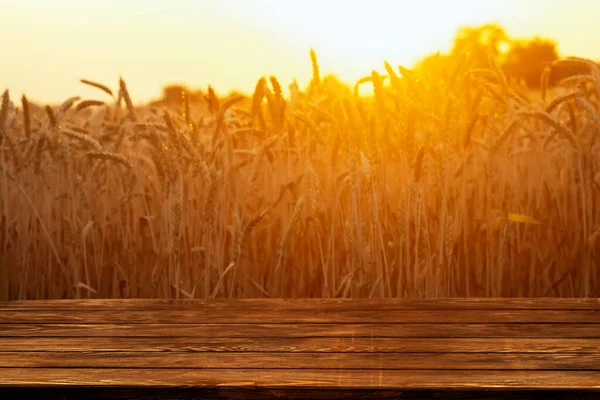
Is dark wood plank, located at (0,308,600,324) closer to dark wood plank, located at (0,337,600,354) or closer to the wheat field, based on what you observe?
dark wood plank, located at (0,337,600,354)

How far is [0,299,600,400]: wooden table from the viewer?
133 centimetres

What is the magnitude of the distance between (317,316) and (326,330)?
0.12m

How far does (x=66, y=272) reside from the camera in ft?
8.20

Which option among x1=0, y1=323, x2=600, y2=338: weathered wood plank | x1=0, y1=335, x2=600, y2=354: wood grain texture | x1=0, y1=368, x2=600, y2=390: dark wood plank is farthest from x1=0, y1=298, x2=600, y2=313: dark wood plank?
x1=0, y1=368, x2=600, y2=390: dark wood plank

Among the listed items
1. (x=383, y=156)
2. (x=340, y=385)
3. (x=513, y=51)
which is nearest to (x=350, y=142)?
(x=383, y=156)

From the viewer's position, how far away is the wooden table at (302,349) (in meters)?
1.33

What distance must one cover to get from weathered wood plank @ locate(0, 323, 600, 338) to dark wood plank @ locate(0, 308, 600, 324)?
0.03m

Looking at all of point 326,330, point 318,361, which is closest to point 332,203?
point 326,330

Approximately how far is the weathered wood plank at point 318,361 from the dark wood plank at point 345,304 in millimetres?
359

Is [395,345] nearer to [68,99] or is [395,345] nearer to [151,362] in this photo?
[151,362]

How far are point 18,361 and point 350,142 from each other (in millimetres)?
1012

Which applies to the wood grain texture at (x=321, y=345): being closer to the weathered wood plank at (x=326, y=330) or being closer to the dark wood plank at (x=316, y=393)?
the weathered wood plank at (x=326, y=330)

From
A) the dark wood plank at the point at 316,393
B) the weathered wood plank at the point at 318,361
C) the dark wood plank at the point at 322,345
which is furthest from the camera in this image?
the dark wood plank at the point at 322,345

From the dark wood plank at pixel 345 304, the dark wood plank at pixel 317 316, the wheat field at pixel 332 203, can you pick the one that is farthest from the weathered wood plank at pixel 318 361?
the wheat field at pixel 332 203
